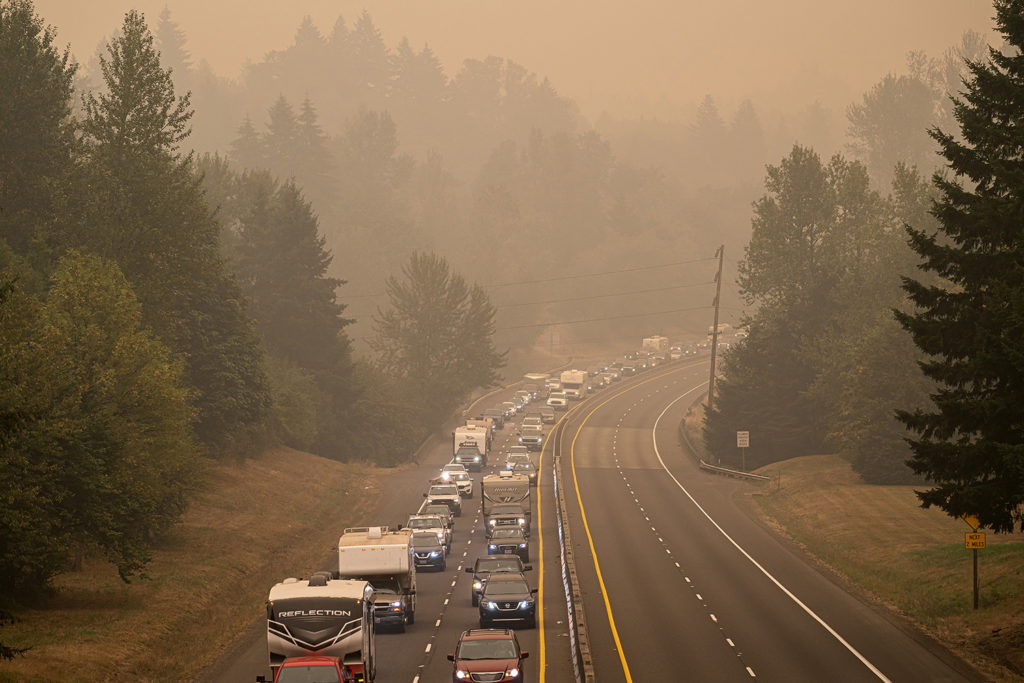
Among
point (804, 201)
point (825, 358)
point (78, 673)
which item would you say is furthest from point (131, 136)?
point (804, 201)

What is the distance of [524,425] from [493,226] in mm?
106738

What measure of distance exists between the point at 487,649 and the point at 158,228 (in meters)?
38.9

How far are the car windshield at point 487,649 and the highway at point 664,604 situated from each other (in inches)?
107

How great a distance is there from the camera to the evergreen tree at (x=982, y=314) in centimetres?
2894

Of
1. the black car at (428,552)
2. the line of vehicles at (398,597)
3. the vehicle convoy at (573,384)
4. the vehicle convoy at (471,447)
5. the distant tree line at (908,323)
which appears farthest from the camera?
the vehicle convoy at (573,384)

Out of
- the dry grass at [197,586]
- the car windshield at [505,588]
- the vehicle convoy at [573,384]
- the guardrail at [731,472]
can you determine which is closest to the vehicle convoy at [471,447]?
the dry grass at [197,586]

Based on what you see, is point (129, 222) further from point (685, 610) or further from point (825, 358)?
point (825, 358)

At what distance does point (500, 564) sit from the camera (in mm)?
40688

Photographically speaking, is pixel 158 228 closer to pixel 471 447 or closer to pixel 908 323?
pixel 471 447

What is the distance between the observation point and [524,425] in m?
96.4

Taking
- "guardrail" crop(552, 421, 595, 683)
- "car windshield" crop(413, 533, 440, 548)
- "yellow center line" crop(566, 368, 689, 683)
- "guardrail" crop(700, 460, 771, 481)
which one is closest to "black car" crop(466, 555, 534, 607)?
"guardrail" crop(552, 421, 595, 683)

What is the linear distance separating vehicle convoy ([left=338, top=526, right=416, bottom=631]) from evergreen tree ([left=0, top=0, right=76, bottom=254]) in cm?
3165

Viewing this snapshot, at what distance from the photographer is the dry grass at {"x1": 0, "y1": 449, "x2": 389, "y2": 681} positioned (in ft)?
102

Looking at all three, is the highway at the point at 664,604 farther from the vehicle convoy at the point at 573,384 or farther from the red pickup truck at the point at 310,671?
the vehicle convoy at the point at 573,384
